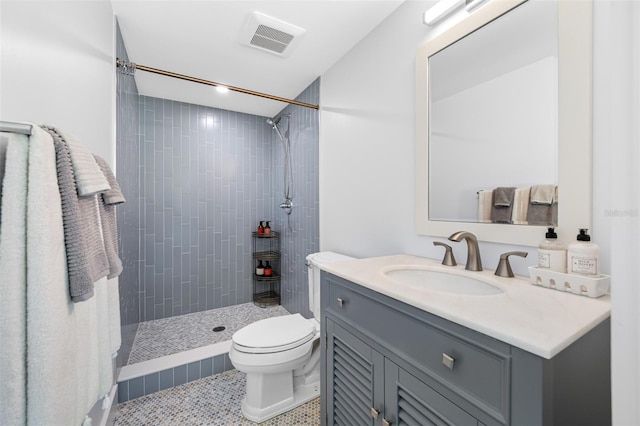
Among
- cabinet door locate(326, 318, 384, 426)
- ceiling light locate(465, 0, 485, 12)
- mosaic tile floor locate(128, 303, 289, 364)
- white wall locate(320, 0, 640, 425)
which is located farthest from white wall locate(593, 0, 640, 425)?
mosaic tile floor locate(128, 303, 289, 364)

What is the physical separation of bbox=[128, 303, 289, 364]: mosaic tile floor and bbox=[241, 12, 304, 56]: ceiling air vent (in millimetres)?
2310

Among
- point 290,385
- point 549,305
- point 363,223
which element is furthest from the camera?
point 363,223

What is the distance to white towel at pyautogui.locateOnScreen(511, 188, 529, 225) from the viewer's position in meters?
1.01

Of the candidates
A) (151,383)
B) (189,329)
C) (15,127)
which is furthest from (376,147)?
(189,329)

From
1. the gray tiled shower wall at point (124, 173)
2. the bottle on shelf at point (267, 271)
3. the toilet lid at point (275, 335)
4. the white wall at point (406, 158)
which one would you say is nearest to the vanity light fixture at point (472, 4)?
the white wall at point (406, 158)

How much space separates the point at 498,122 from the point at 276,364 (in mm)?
1596

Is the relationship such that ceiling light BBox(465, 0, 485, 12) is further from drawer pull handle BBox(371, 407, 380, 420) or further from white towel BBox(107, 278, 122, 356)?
white towel BBox(107, 278, 122, 356)

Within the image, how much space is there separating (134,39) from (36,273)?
1.92 meters

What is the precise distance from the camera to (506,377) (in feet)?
1.90

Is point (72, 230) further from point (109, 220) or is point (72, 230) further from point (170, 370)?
point (170, 370)

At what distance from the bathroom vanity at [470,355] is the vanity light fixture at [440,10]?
1.16 meters

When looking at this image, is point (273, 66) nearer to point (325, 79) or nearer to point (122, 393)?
point (325, 79)

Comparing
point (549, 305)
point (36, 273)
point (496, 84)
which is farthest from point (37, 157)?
point (496, 84)

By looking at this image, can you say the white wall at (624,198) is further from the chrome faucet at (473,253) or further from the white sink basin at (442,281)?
the chrome faucet at (473,253)
